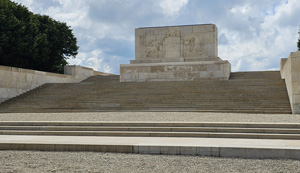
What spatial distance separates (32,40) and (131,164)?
72.9 feet

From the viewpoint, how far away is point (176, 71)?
25.6m

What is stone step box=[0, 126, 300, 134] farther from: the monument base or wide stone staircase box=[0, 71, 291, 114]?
the monument base

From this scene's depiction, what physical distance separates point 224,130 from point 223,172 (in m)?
4.12

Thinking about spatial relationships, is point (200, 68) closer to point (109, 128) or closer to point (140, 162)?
point (109, 128)

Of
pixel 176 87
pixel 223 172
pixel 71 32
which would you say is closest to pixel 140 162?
pixel 223 172

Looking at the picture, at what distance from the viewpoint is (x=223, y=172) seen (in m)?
6.17

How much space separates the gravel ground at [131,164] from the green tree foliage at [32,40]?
19.2m

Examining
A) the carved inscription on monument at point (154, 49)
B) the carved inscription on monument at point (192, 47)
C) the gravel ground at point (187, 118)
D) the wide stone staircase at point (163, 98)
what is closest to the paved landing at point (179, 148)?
the gravel ground at point (187, 118)

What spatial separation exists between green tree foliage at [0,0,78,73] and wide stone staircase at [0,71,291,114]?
5462 mm

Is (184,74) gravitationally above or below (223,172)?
above

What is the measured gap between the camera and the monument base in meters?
25.0

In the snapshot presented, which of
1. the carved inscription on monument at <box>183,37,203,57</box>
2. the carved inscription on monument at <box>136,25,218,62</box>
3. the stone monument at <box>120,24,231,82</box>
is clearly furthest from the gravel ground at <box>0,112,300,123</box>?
the carved inscription on monument at <box>183,37,203,57</box>

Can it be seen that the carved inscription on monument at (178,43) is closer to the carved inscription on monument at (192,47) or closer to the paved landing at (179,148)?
the carved inscription on monument at (192,47)

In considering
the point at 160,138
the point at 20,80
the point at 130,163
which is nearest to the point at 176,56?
the point at 20,80
